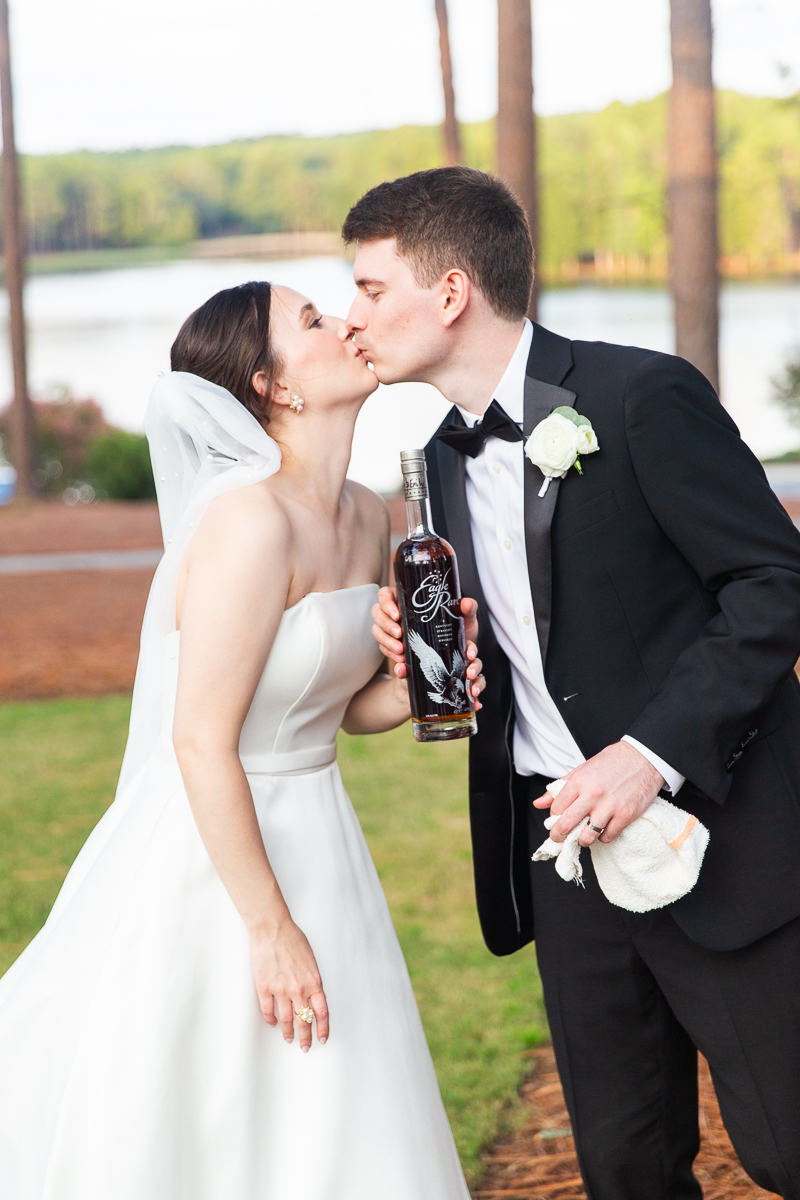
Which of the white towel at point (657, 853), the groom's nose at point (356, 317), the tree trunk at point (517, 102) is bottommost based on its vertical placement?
the white towel at point (657, 853)

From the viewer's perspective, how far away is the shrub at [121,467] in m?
20.2

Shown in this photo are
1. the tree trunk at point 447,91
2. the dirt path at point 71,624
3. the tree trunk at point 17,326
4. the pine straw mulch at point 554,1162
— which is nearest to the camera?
the pine straw mulch at point 554,1162

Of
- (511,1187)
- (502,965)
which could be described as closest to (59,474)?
(502,965)

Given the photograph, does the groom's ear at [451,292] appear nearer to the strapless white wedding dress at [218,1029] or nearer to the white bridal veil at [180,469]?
the white bridal veil at [180,469]

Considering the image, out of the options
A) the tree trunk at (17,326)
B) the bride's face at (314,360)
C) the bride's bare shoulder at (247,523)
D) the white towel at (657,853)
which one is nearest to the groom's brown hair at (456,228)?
the bride's face at (314,360)

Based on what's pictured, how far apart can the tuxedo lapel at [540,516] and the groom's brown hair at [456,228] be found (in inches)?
9.1

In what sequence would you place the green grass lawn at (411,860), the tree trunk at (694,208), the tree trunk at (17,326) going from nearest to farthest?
the green grass lawn at (411,860) → the tree trunk at (694,208) → the tree trunk at (17,326)

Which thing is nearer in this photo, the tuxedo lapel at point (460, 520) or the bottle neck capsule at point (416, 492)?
the bottle neck capsule at point (416, 492)

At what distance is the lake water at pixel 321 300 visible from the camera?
23.8 meters

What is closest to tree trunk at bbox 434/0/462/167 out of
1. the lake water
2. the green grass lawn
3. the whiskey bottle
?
the lake water

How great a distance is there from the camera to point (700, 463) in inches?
86.4

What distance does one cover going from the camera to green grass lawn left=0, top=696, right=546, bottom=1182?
162 inches

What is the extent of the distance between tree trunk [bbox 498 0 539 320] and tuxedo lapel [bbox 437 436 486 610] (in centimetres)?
604

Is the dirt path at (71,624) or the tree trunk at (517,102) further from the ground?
the tree trunk at (517,102)
